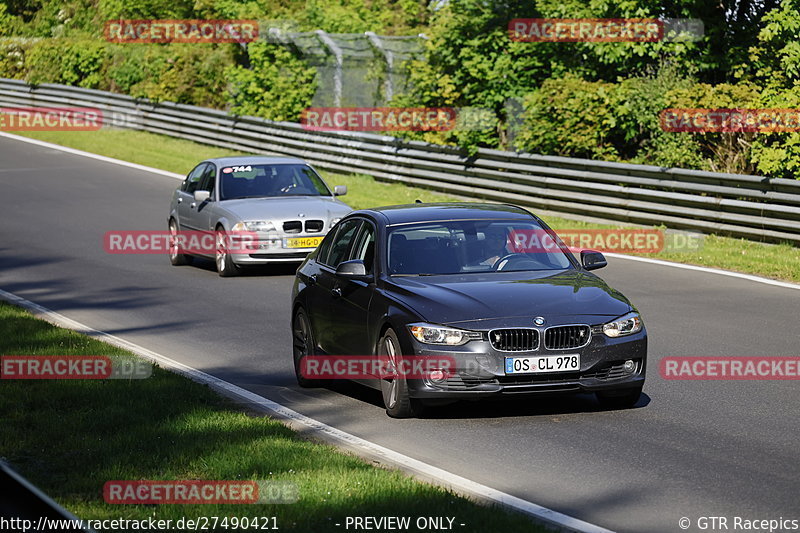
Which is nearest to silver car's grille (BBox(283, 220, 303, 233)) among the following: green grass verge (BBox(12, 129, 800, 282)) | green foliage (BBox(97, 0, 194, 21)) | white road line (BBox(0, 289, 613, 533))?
green grass verge (BBox(12, 129, 800, 282))

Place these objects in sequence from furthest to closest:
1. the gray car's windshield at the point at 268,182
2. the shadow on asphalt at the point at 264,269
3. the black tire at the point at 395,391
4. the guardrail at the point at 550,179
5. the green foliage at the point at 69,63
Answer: the green foliage at the point at 69,63, the gray car's windshield at the point at 268,182, the guardrail at the point at 550,179, the shadow on asphalt at the point at 264,269, the black tire at the point at 395,391

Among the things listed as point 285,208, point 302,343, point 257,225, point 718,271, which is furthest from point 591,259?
point 285,208

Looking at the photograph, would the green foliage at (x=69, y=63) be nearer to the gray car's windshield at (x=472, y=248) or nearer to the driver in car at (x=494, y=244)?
the gray car's windshield at (x=472, y=248)

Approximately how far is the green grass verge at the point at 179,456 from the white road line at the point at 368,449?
24cm

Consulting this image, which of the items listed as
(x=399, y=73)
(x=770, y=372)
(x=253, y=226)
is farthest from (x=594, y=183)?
(x=770, y=372)

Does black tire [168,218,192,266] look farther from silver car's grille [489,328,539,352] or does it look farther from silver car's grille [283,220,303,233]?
silver car's grille [489,328,539,352]

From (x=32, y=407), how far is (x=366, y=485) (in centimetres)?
333

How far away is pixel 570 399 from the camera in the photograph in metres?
10.1

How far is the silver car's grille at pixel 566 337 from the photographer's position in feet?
29.6

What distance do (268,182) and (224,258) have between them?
184 cm

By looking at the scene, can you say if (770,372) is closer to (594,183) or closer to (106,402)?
(106,402)

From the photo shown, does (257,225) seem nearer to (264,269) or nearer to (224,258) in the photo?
(224,258)

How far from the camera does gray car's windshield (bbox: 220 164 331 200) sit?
67.0 feet

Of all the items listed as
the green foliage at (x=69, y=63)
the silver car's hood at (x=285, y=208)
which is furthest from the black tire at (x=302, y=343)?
the green foliage at (x=69, y=63)
